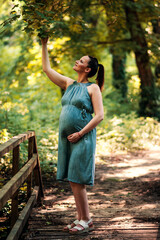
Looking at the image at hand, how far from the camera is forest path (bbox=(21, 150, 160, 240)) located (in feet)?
11.6

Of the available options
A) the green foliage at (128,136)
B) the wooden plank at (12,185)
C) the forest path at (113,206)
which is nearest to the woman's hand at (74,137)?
the wooden plank at (12,185)

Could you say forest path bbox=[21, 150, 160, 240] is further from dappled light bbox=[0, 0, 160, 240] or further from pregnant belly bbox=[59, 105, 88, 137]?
pregnant belly bbox=[59, 105, 88, 137]

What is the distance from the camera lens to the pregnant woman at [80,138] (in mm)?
3439

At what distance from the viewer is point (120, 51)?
13.2 m

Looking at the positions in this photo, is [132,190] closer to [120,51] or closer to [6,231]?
[6,231]

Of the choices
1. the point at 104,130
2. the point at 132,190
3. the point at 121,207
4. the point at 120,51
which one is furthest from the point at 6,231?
the point at 120,51

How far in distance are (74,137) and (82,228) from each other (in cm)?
100

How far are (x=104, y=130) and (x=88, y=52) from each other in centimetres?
312

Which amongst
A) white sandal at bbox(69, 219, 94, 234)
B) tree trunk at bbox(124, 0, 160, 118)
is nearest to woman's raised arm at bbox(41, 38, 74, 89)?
white sandal at bbox(69, 219, 94, 234)

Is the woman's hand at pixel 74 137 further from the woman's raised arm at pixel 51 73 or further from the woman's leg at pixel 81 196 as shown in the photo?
the woman's raised arm at pixel 51 73

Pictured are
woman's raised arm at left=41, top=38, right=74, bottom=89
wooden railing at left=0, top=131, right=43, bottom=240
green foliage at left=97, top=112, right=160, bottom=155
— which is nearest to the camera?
wooden railing at left=0, top=131, right=43, bottom=240

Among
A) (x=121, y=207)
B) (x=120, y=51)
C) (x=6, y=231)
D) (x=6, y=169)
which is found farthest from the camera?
(x=120, y=51)

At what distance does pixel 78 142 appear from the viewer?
11.4ft

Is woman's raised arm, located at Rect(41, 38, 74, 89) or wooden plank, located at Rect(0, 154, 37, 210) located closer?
wooden plank, located at Rect(0, 154, 37, 210)
